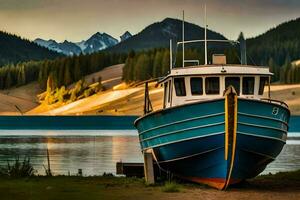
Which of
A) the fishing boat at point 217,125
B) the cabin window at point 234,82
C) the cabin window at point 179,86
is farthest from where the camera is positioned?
the cabin window at point 179,86

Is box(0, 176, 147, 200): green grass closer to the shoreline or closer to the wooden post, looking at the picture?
the shoreline

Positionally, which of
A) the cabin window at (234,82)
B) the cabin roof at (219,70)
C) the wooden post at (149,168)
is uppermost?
the cabin roof at (219,70)

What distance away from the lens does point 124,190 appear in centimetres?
2881

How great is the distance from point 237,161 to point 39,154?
42.6m

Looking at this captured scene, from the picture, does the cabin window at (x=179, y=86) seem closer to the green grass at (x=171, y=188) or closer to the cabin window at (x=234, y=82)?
the cabin window at (x=234, y=82)

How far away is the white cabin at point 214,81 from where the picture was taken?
30.2m

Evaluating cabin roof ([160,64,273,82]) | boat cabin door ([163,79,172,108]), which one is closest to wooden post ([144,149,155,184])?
boat cabin door ([163,79,172,108])

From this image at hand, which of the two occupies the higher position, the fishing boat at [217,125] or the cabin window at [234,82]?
the cabin window at [234,82]

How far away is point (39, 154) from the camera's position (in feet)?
227

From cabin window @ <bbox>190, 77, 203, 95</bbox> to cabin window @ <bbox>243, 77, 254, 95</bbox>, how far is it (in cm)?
173

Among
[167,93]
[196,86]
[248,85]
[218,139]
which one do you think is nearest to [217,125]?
[218,139]

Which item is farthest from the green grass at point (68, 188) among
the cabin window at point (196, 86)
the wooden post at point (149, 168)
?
the cabin window at point (196, 86)

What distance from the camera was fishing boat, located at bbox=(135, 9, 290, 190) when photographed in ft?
92.6

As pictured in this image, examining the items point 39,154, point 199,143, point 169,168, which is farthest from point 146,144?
point 39,154
